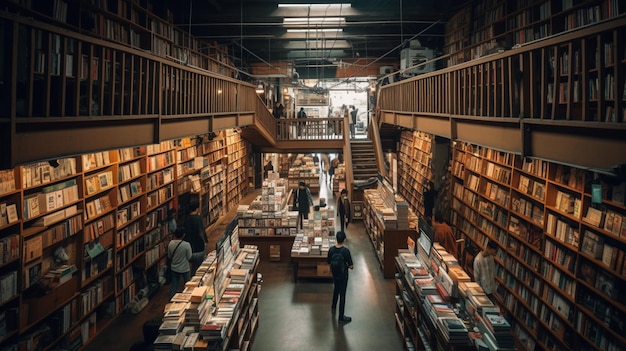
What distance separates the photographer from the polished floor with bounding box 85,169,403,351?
5.77 meters

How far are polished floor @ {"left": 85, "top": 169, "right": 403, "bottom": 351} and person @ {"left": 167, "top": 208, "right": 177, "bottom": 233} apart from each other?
123 centimetres

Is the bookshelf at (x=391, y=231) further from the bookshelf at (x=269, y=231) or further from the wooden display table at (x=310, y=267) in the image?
the bookshelf at (x=269, y=231)

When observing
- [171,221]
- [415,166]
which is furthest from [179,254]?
[415,166]

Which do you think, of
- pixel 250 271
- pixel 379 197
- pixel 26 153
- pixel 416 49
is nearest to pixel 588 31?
pixel 26 153

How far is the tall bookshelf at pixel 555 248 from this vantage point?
14.0 feet

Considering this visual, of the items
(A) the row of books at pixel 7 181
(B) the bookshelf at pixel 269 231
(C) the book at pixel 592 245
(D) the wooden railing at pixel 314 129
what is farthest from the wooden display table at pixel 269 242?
(D) the wooden railing at pixel 314 129

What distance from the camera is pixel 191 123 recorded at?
618cm

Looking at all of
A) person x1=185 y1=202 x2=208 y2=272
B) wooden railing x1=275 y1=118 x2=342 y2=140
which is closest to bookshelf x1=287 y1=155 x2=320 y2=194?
wooden railing x1=275 y1=118 x2=342 y2=140

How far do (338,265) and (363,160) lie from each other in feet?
25.2

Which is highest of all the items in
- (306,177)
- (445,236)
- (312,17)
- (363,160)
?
(312,17)

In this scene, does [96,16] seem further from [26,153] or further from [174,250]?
[26,153]

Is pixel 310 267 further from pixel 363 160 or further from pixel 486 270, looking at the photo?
pixel 363 160

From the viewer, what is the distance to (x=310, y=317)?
659cm

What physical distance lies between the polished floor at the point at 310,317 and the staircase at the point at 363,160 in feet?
15.7
